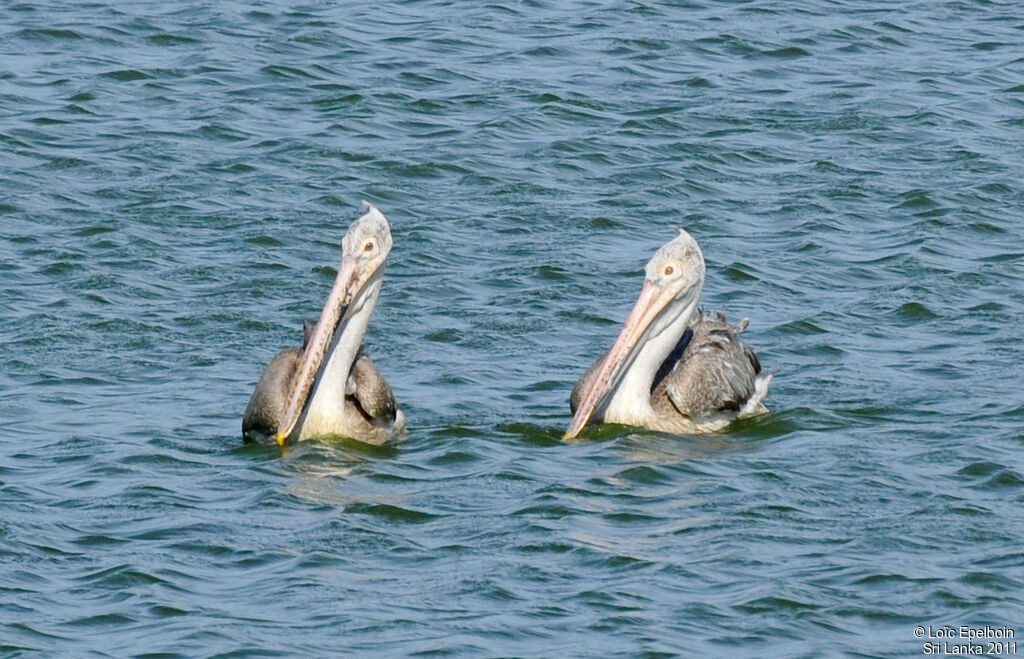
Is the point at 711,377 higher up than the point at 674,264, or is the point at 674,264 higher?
the point at 674,264

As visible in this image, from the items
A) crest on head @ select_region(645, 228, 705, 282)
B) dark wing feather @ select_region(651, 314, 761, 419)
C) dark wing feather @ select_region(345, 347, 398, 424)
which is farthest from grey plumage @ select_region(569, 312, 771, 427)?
dark wing feather @ select_region(345, 347, 398, 424)

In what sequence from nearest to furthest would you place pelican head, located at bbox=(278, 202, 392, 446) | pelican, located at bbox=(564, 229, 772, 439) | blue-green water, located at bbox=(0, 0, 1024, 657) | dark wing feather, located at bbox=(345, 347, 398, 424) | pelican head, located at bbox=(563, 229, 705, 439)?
blue-green water, located at bbox=(0, 0, 1024, 657) → pelican head, located at bbox=(278, 202, 392, 446) → dark wing feather, located at bbox=(345, 347, 398, 424) → pelican head, located at bbox=(563, 229, 705, 439) → pelican, located at bbox=(564, 229, 772, 439)

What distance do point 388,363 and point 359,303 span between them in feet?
4.79

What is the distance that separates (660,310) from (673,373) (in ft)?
1.42

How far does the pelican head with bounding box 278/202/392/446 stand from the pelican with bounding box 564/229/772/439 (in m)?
1.25

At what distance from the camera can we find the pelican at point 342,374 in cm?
1016

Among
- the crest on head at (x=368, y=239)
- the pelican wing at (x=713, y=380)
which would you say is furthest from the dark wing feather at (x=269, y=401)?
the pelican wing at (x=713, y=380)

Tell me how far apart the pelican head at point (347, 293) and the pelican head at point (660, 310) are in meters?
1.27

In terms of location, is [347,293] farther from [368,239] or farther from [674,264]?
[674,264]

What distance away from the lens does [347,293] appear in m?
10.3

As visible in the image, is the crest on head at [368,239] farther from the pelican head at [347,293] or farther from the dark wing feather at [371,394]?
the dark wing feather at [371,394]

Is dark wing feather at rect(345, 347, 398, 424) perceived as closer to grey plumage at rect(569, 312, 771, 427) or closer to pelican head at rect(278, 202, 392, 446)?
pelican head at rect(278, 202, 392, 446)

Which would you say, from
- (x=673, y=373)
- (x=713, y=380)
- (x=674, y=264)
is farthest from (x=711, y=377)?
(x=674, y=264)

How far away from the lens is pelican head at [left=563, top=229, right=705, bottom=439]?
10711 millimetres
